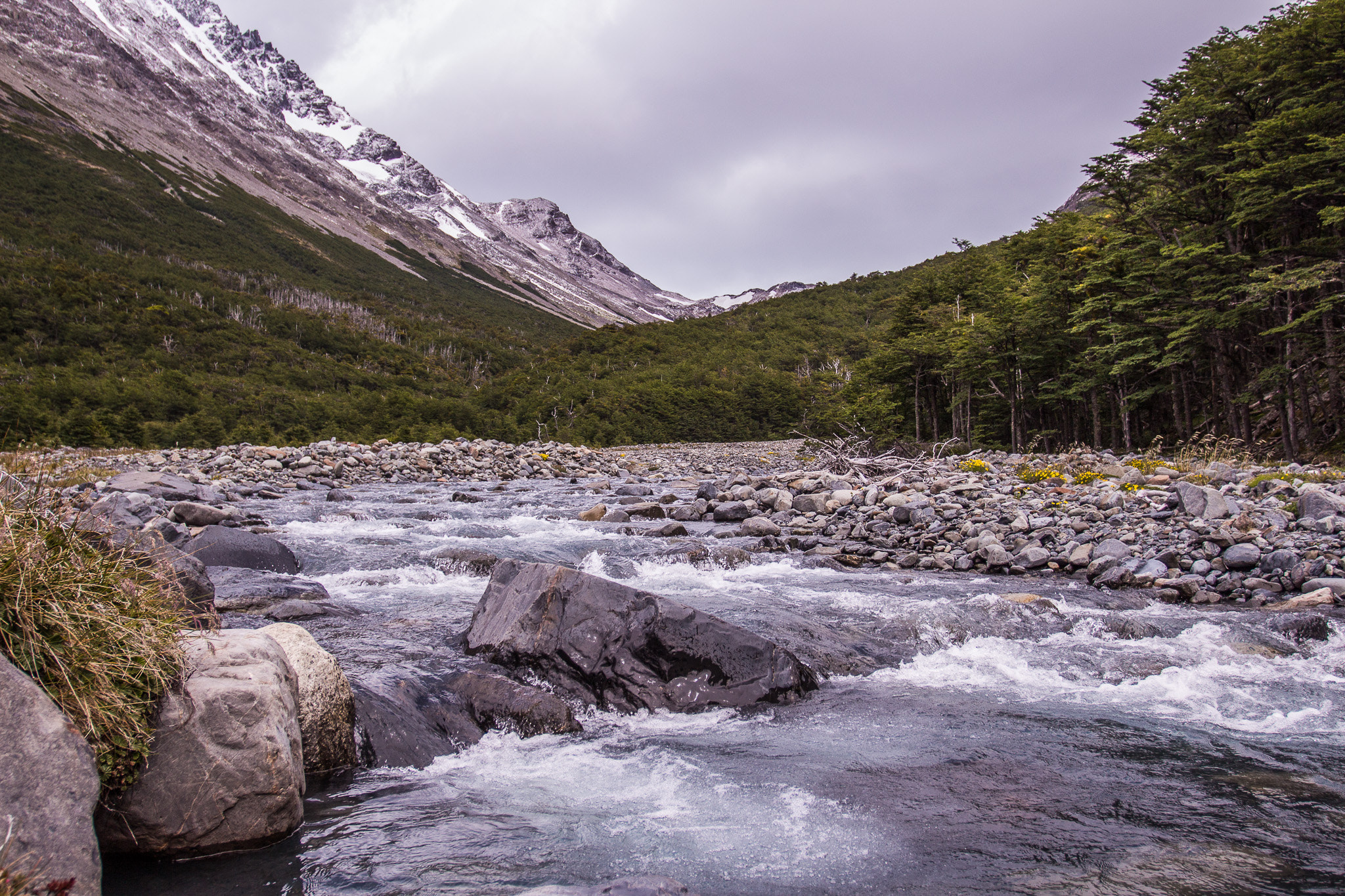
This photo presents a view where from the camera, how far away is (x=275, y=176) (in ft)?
509

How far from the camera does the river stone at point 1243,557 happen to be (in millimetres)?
8742

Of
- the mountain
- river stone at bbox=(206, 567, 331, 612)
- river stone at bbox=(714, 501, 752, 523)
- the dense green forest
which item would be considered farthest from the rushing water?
the mountain

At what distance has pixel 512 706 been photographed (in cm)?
502

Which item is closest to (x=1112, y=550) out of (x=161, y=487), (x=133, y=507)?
(x=133, y=507)

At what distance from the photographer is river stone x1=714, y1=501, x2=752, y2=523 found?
15.1 m

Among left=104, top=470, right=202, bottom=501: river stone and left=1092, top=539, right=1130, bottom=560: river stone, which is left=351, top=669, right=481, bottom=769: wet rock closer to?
left=1092, top=539, right=1130, bottom=560: river stone

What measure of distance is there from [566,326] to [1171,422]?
124 metres

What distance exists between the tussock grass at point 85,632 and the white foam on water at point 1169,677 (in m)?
5.38

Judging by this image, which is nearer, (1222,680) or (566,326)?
(1222,680)

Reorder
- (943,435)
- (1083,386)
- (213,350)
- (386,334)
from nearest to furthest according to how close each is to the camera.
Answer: (1083,386)
(943,435)
(213,350)
(386,334)

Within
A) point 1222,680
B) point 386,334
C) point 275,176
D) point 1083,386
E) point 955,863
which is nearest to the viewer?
point 955,863

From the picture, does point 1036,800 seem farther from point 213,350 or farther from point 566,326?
point 566,326

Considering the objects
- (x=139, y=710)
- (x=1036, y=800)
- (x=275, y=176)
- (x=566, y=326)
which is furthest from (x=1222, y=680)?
(x=275, y=176)

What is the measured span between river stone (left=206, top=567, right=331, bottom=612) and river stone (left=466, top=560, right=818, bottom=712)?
2600 mm
